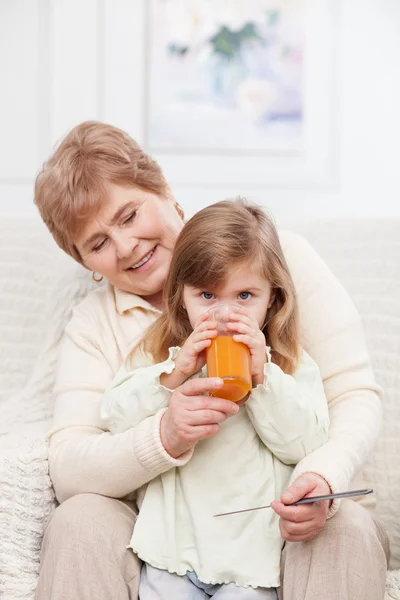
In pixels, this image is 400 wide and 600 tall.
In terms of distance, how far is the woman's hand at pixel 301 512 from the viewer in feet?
3.69

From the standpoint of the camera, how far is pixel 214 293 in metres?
1.30

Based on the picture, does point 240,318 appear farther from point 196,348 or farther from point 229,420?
point 229,420

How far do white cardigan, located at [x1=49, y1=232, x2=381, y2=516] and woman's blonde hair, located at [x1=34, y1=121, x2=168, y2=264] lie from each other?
176 mm

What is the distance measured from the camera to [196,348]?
47.6 inches

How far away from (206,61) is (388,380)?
204 cm

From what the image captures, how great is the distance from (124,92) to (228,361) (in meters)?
2.38

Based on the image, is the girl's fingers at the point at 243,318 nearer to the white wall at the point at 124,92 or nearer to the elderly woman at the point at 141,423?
the elderly woman at the point at 141,423

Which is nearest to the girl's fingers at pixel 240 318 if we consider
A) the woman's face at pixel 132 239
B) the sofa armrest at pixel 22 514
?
the woman's face at pixel 132 239

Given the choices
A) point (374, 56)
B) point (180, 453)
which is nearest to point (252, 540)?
point (180, 453)

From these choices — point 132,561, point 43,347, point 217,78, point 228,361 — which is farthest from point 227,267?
point 217,78

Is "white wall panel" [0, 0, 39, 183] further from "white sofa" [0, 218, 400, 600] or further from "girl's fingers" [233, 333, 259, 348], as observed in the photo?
"girl's fingers" [233, 333, 259, 348]

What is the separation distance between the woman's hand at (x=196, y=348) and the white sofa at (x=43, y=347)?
34cm

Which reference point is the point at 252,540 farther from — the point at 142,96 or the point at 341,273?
the point at 142,96

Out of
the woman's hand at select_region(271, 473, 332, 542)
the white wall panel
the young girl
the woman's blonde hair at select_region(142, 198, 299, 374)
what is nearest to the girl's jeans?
the young girl
